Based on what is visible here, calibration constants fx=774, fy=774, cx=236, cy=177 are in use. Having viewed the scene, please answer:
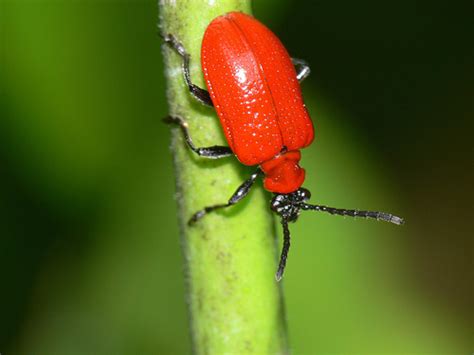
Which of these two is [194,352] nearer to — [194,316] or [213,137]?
[194,316]

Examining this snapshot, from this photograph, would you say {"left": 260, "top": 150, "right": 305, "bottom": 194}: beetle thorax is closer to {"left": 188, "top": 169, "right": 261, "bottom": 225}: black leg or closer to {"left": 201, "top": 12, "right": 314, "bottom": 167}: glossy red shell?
{"left": 201, "top": 12, "right": 314, "bottom": 167}: glossy red shell

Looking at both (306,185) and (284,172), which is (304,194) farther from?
(306,185)

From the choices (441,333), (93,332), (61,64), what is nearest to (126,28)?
(61,64)

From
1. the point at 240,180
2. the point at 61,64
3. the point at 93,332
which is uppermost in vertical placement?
the point at 61,64

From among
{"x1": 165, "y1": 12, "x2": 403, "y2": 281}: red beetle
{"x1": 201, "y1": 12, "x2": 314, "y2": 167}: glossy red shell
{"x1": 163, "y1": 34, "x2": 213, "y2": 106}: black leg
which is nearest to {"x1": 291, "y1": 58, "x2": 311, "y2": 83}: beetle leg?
{"x1": 165, "y1": 12, "x2": 403, "y2": 281}: red beetle

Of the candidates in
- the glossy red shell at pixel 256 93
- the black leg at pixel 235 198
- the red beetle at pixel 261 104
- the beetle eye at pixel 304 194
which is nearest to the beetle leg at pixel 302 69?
the red beetle at pixel 261 104

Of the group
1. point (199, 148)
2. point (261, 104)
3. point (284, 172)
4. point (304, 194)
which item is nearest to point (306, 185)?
point (304, 194)

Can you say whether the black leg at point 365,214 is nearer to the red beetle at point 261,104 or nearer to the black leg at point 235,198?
the red beetle at point 261,104
